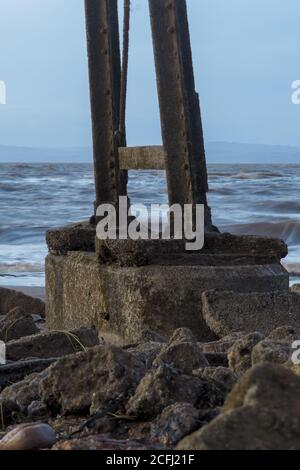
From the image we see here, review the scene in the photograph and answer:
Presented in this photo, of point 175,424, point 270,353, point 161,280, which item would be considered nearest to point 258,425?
point 175,424

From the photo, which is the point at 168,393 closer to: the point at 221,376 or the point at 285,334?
the point at 221,376

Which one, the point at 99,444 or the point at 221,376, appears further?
the point at 221,376

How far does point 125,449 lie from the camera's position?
2467 millimetres

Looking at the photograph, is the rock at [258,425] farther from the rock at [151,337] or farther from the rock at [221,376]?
the rock at [151,337]

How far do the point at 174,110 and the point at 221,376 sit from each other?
2434mm

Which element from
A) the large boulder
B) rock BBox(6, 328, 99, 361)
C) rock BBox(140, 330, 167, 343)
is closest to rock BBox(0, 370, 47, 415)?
the large boulder

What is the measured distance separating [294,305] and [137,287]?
2.51 ft

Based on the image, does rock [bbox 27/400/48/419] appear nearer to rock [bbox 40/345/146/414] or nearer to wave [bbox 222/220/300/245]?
rock [bbox 40/345/146/414]

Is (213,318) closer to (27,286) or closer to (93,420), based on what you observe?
(93,420)

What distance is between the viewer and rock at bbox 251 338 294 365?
3.10 metres

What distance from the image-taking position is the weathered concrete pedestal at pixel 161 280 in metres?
4.78

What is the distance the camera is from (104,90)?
576 cm

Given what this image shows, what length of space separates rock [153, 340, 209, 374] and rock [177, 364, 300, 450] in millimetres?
1035

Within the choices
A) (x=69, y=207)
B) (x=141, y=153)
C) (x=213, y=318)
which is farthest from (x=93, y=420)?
(x=69, y=207)
